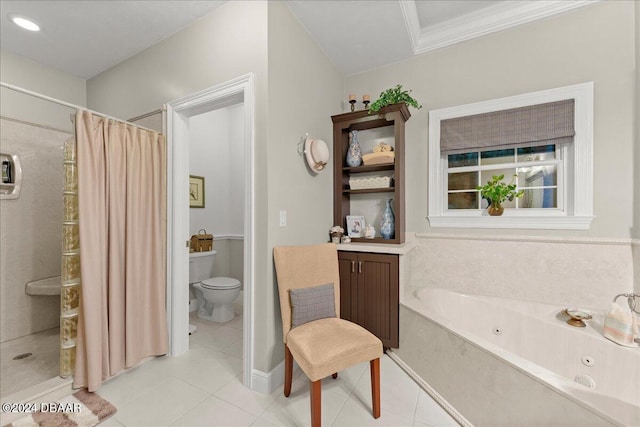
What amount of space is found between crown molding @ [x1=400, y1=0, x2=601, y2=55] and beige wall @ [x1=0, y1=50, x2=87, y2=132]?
356cm

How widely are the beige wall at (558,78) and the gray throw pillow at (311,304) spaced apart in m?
1.20

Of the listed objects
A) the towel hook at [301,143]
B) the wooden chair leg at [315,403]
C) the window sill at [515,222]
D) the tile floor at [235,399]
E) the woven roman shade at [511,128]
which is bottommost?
the tile floor at [235,399]

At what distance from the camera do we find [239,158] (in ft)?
13.2

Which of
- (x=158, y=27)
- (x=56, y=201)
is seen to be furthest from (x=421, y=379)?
(x=56, y=201)

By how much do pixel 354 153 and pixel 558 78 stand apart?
1695 mm

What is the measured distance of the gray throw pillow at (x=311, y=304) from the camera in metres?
1.74

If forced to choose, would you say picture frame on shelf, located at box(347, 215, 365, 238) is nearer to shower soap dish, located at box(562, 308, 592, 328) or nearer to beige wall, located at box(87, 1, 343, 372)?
beige wall, located at box(87, 1, 343, 372)

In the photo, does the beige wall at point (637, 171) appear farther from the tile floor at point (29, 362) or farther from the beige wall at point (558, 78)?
the tile floor at point (29, 362)

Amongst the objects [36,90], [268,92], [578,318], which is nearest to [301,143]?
[268,92]

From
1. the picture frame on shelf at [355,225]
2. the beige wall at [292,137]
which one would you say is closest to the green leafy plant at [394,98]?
the beige wall at [292,137]

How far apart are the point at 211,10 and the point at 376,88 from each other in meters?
1.64

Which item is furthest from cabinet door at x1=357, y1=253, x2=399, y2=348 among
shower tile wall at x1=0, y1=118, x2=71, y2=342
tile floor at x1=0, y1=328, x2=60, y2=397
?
shower tile wall at x1=0, y1=118, x2=71, y2=342

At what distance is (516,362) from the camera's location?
1265mm

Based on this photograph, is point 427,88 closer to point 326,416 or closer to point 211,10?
point 211,10
